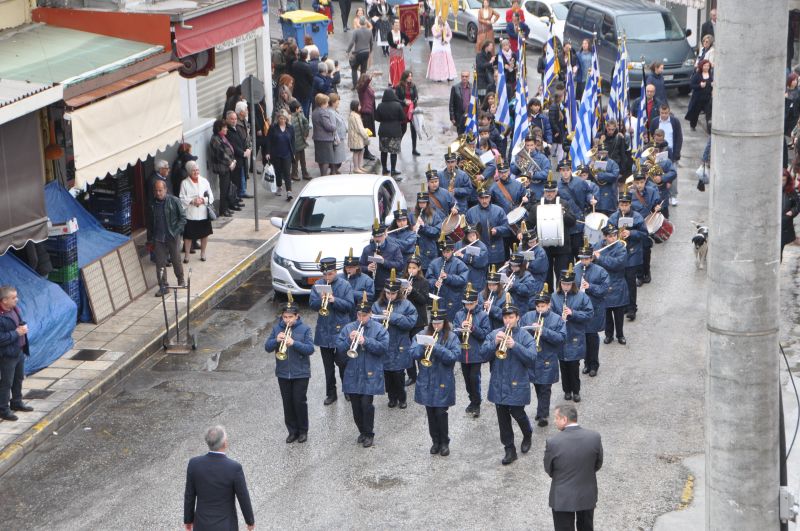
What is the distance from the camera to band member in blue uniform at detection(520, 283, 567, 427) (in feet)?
44.1

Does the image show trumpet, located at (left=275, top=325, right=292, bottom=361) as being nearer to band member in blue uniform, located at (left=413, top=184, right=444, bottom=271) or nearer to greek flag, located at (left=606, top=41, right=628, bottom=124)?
band member in blue uniform, located at (left=413, top=184, right=444, bottom=271)

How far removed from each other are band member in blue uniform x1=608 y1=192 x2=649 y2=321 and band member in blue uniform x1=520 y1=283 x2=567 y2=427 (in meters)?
3.51

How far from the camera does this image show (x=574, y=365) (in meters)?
14.6

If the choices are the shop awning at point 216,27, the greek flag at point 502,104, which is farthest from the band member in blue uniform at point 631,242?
the greek flag at point 502,104

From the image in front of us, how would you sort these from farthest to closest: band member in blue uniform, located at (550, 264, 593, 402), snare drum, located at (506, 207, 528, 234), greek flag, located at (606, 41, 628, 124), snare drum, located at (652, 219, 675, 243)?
1. greek flag, located at (606, 41, 628, 124)
2. snare drum, located at (652, 219, 675, 243)
3. snare drum, located at (506, 207, 528, 234)
4. band member in blue uniform, located at (550, 264, 593, 402)

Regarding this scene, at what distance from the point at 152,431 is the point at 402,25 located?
2425cm

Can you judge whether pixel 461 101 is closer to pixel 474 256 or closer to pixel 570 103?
pixel 570 103

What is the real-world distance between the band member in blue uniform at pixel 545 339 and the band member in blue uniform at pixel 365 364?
1517mm

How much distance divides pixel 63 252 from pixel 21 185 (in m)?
1.48

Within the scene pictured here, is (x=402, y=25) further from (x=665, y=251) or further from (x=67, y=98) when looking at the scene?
(x=67, y=98)

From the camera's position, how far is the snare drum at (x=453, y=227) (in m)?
17.7

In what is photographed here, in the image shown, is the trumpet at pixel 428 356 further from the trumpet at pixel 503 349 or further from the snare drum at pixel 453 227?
the snare drum at pixel 453 227

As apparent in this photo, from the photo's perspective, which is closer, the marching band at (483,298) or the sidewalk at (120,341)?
the marching band at (483,298)

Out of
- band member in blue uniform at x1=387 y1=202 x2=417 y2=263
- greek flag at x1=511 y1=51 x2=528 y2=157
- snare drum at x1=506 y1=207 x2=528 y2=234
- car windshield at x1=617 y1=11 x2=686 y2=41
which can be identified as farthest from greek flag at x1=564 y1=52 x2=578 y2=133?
band member in blue uniform at x1=387 y1=202 x2=417 y2=263
